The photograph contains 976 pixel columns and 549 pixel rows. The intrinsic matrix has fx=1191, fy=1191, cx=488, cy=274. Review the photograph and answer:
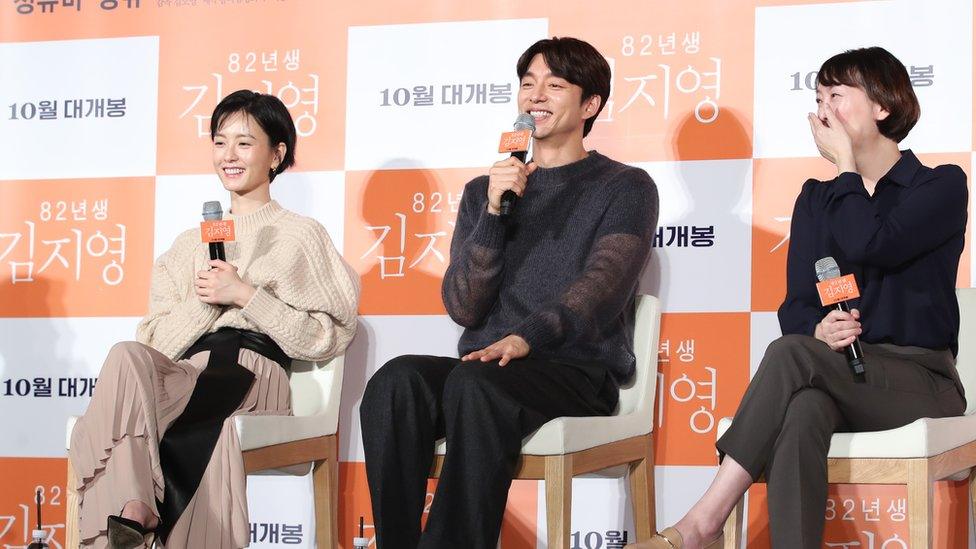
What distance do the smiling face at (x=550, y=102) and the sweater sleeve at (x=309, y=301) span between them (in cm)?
62

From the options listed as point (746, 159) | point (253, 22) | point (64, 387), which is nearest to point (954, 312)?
point (746, 159)

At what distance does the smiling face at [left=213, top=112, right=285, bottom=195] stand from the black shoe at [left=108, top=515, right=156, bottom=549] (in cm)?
102

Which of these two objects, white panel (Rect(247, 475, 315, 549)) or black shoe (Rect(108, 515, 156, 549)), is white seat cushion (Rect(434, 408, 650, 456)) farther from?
white panel (Rect(247, 475, 315, 549))

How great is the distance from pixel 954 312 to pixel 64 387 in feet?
8.15

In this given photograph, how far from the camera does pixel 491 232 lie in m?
2.72

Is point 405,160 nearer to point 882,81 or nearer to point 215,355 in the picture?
point 215,355

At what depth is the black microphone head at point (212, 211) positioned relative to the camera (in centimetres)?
275

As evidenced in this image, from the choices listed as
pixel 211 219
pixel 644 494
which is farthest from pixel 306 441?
pixel 644 494

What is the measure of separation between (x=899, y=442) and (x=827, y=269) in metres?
0.37

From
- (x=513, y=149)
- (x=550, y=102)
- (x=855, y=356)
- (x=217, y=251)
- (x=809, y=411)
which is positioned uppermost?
(x=550, y=102)

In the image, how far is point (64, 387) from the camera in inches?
140

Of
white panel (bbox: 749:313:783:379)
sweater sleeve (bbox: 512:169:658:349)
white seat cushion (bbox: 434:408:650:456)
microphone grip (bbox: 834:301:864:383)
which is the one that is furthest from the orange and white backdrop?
microphone grip (bbox: 834:301:864:383)

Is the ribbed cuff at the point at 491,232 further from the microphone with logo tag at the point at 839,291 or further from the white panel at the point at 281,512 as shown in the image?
the white panel at the point at 281,512

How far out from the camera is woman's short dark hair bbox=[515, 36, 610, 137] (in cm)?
288
